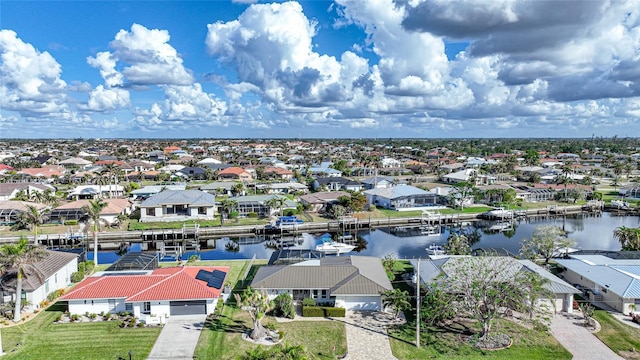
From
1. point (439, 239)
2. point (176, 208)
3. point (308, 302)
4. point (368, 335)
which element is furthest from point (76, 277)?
point (439, 239)

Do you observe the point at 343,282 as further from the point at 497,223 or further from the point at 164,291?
the point at 497,223

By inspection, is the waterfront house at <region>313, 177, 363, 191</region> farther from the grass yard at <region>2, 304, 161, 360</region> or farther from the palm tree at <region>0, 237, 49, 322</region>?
the grass yard at <region>2, 304, 161, 360</region>

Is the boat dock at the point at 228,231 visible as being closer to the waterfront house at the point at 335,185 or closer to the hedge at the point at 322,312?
the waterfront house at the point at 335,185

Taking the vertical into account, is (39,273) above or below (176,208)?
above

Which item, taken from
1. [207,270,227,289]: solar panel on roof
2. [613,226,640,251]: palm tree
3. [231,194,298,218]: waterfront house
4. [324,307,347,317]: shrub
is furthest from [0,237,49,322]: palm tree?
[613,226,640,251]: palm tree

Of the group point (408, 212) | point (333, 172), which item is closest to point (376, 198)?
point (408, 212)

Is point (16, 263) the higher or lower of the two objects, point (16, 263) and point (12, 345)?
the higher

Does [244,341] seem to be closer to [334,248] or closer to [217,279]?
[217,279]
